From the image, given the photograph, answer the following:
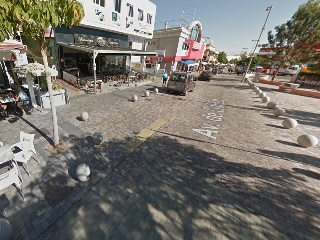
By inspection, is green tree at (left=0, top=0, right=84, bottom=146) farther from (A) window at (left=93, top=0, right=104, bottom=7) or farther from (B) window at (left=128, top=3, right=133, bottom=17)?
(B) window at (left=128, top=3, right=133, bottom=17)

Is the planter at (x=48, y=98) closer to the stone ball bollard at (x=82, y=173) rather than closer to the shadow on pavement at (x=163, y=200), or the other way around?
the shadow on pavement at (x=163, y=200)

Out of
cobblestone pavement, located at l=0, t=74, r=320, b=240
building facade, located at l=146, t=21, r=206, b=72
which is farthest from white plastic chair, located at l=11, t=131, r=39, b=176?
building facade, located at l=146, t=21, r=206, b=72

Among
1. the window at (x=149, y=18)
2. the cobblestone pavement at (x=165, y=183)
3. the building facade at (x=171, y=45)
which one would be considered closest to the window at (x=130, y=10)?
the window at (x=149, y=18)

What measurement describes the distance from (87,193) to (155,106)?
786 centimetres

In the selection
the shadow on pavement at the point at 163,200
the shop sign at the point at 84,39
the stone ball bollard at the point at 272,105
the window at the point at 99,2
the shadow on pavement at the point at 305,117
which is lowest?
the shadow on pavement at the point at 163,200

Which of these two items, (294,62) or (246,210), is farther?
(294,62)

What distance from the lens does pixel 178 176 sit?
196 inches

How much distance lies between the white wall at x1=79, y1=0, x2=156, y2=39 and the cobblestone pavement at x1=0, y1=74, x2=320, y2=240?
33.5 ft

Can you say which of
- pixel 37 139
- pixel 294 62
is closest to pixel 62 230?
pixel 37 139

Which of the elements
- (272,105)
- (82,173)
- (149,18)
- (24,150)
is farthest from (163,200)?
(149,18)

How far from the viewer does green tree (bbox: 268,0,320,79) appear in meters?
20.5

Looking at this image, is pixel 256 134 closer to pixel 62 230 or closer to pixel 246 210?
pixel 246 210

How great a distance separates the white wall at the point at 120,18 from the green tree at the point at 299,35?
19049 mm

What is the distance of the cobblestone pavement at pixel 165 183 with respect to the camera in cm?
348
